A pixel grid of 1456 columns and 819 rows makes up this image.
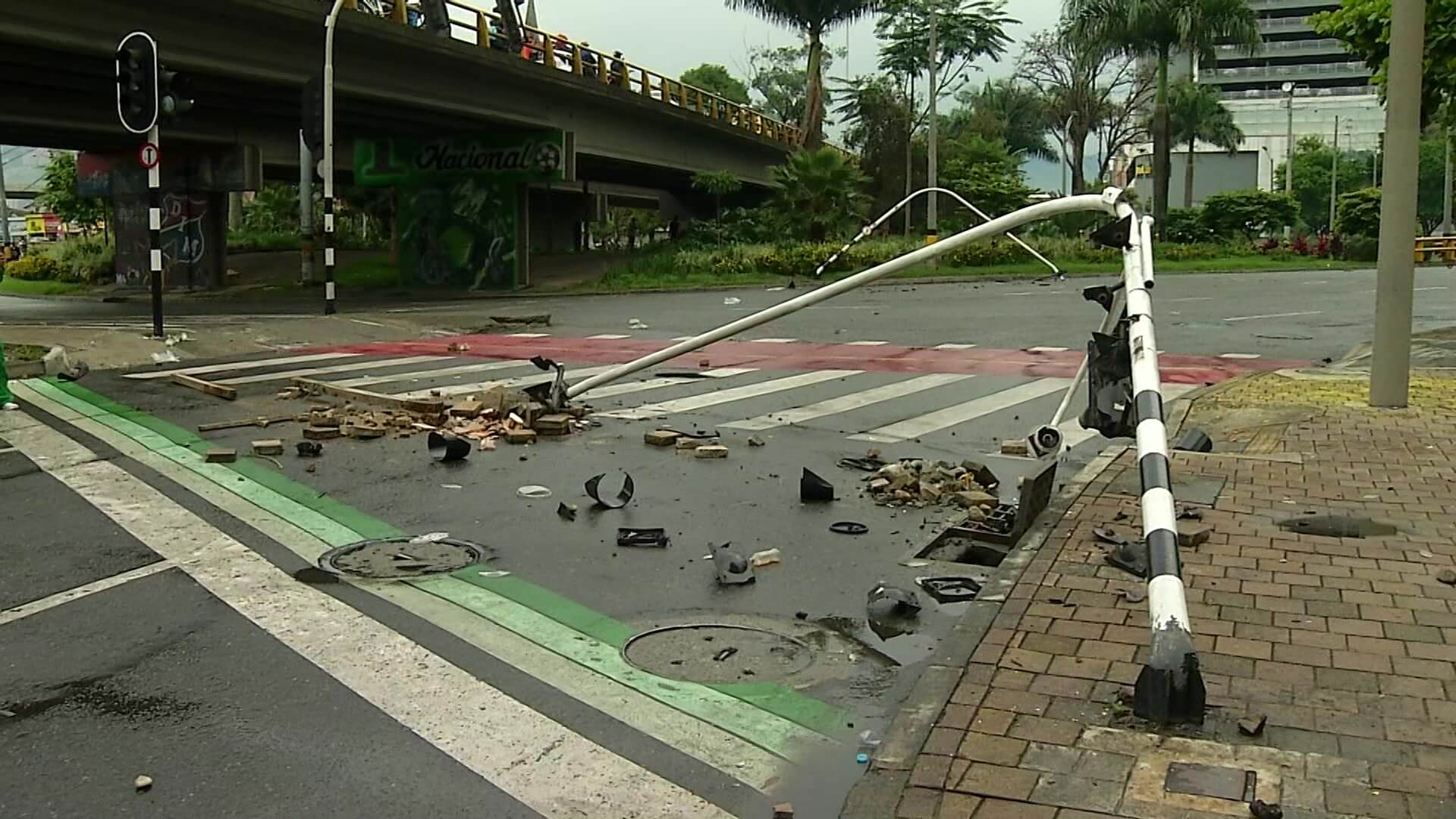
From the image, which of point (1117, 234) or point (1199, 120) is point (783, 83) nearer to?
point (1199, 120)

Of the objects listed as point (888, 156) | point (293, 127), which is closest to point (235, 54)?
point (293, 127)

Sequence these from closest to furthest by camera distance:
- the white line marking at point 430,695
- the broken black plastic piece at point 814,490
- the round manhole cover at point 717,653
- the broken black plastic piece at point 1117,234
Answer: the white line marking at point 430,695 < the round manhole cover at point 717,653 < the broken black plastic piece at point 1117,234 < the broken black plastic piece at point 814,490

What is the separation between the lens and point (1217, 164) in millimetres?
105625

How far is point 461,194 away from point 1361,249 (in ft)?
105

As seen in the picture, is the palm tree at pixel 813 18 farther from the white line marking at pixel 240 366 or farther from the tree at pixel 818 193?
the white line marking at pixel 240 366

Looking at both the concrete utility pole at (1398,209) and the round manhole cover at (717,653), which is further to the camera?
the concrete utility pole at (1398,209)

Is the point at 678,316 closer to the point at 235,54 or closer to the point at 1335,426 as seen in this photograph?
the point at 235,54

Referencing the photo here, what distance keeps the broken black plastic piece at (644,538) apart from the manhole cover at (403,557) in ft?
2.39

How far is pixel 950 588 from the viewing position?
6027 mm

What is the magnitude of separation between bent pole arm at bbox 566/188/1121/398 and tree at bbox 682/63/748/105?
86.4m

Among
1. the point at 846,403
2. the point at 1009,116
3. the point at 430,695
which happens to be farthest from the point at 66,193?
the point at 430,695

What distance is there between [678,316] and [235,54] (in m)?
11.0

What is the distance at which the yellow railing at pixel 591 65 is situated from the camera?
33156 mm

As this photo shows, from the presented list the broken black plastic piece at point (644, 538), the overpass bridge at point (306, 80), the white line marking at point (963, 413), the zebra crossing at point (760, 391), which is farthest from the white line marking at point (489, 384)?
the overpass bridge at point (306, 80)
